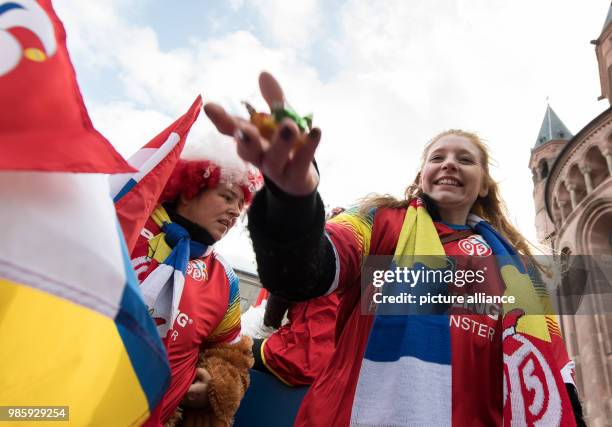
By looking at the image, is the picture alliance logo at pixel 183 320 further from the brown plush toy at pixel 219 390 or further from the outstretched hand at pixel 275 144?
the outstretched hand at pixel 275 144

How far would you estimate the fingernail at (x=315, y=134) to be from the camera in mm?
1037

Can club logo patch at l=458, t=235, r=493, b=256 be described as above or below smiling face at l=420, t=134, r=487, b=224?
below

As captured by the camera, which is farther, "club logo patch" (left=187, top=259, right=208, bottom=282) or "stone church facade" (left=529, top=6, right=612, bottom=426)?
"stone church facade" (left=529, top=6, right=612, bottom=426)

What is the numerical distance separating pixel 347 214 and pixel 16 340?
1193mm

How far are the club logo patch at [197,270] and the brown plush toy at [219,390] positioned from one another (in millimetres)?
460

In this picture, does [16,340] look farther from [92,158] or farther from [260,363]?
[260,363]

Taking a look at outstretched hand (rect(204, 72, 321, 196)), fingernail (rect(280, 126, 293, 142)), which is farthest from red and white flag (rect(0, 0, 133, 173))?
fingernail (rect(280, 126, 293, 142))

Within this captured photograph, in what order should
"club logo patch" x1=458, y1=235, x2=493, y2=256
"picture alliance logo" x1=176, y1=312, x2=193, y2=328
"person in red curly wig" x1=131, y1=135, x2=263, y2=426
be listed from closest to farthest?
"club logo patch" x1=458, y1=235, x2=493, y2=256 < "person in red curly wig" x1=131, y1=135, x2=263, y2=426 < "picture alliance logo" x1=176, y1=312, x2=193, y2=328

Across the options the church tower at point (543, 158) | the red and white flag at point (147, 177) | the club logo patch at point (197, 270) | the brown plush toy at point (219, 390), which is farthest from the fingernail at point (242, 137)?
the church tower at point (543, 158)

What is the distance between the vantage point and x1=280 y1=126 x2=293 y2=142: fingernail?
0.99 meters

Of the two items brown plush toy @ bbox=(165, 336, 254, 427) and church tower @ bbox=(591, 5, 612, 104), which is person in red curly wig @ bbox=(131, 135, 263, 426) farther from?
church tower @ bbox=(591, 5, 612, 104)

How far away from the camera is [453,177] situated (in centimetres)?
226

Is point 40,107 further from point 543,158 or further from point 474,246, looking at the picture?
point 543,158

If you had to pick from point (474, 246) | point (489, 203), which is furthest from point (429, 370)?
point (489, 203)
